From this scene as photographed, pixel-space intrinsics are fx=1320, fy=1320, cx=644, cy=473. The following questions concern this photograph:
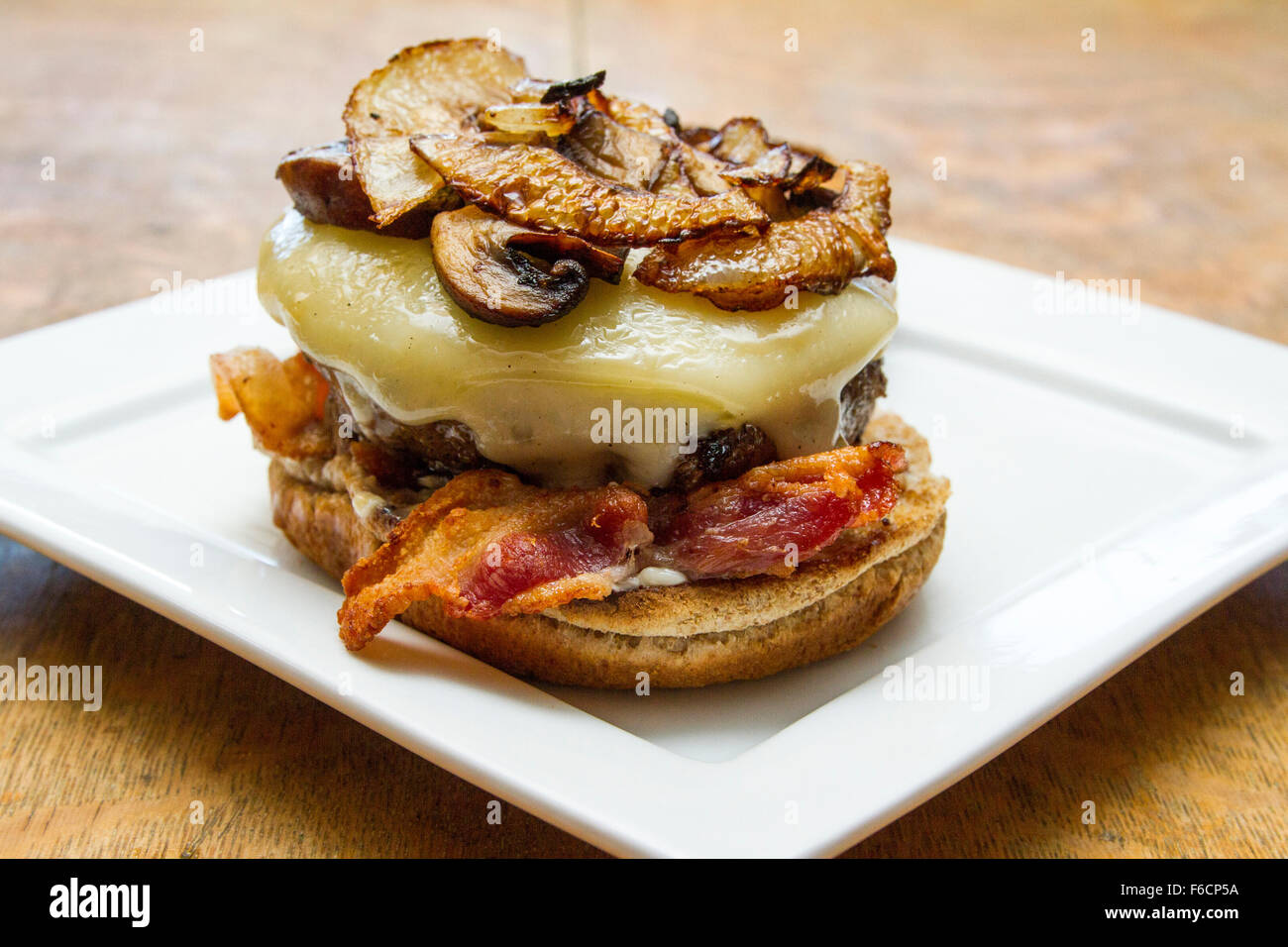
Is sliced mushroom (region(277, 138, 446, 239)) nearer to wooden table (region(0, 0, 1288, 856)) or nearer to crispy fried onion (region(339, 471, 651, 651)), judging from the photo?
crispy fried onion (region(339, 471, 651, 651))

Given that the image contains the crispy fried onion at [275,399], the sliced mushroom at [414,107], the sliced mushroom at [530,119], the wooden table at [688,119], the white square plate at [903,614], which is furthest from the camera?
the crispy fried onion at [275,399]

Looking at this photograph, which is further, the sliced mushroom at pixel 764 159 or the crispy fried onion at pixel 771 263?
the sliced mushroom at pixel 764 159

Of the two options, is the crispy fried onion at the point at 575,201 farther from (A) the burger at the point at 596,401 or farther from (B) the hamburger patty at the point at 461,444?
(B) the hamburger patty at the point at 461,444

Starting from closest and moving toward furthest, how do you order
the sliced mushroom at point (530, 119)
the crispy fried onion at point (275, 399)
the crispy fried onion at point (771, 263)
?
the crispy fried onion at point (771, 263), the sliced mushroom at point (530, 119), the crispy fried onion at point (275, 399)

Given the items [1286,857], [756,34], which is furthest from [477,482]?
[756,34]

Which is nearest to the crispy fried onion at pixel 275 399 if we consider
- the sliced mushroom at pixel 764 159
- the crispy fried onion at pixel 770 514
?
the crispy fried onion at pixel 770 514

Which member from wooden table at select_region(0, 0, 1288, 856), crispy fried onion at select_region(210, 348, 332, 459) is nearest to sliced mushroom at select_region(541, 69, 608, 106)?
crispy fried onion at select_region(210, 348, 332, 459)

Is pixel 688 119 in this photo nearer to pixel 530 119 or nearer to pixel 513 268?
pixel 530 119
